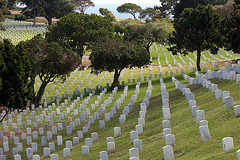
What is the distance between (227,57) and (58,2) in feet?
186

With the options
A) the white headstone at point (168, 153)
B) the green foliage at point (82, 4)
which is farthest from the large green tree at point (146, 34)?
the green foliage at point (82, 4)

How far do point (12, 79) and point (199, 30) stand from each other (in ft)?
62.9

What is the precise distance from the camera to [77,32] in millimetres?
56125

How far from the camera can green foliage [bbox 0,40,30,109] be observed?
23.9m

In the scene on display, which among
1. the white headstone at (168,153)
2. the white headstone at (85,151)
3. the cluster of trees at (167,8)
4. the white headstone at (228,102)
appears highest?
the cluster of trees at (167,8)

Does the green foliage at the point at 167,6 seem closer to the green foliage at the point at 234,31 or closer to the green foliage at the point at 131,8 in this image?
the green foliage at the point at 131,8

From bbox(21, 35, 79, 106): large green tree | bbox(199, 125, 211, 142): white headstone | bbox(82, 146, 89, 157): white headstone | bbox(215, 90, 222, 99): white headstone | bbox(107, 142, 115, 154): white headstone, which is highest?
bbox(21, 35, 79, 106): large green tree

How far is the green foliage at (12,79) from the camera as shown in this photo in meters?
23.9

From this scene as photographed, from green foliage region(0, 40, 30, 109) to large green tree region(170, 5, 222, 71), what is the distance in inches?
703

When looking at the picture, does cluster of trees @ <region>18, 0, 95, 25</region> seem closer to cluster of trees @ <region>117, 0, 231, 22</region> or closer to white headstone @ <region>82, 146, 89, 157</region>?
cluster of trees @ <region>117, 0, 231, 22</region>

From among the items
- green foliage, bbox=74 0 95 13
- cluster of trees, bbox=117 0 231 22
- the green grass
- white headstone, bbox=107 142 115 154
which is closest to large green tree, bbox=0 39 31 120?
the green grass

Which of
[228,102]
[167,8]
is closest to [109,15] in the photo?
[167,8]

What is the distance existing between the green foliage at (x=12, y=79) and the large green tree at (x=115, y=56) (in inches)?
486

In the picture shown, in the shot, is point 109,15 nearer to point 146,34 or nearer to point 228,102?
point 146,34
